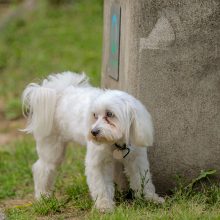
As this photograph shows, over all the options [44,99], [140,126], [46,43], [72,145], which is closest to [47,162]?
[44,99]

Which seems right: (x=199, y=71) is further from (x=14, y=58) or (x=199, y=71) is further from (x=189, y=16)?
(x=14, y=58)

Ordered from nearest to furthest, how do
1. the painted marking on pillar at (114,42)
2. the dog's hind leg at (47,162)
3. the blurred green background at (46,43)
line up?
the painted marking on pillar at (114,42)
the dog's hind leg at (47,162)
the blurred green background at (46,43)

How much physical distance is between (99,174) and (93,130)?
1.77 ft

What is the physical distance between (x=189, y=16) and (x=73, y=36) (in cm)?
886

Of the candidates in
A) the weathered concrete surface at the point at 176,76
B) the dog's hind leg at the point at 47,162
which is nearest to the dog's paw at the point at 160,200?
the weathered concrete surface at the point at 176,76

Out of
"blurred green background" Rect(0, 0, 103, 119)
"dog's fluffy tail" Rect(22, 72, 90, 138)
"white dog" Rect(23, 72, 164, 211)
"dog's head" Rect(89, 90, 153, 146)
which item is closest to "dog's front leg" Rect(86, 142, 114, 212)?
"white dog" Rect(23, 72, 164, 211)

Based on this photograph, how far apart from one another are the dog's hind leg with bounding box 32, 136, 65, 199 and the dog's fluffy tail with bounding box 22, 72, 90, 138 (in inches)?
4.7

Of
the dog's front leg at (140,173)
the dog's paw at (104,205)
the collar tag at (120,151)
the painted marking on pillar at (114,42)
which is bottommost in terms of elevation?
the dog's paw at (104,205)

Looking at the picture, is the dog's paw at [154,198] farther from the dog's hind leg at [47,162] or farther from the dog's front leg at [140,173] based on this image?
the dog's hind leg at [47,162]

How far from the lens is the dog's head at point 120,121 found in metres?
5.59

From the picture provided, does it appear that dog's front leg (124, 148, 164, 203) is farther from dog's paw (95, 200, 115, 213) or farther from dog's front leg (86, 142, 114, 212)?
dog's paw (95, 200, 115, 213)

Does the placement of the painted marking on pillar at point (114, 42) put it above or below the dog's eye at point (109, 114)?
above

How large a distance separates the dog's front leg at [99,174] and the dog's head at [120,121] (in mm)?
288

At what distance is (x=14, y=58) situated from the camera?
1398 centimetres
